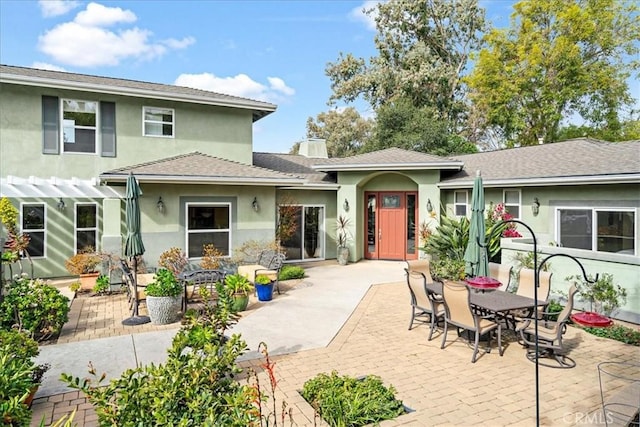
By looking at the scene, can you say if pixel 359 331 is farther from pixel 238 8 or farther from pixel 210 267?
pixel 238 8

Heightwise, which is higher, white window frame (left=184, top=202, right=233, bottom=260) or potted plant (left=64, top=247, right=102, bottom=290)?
white window frame (left=184, top=202, right=233, bottom=260)

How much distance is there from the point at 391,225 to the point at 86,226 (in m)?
12.3

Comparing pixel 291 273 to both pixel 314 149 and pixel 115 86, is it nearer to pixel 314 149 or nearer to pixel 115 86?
pixel 115 86

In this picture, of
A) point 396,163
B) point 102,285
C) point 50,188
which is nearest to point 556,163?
point 396,163

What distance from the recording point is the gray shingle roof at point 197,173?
12.0m

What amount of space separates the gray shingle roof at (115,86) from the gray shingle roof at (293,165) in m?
2.40

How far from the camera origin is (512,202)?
13.7 metres

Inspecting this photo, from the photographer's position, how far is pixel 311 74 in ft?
122

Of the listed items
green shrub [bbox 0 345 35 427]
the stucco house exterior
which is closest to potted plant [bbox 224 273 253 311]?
the stucco house exterior

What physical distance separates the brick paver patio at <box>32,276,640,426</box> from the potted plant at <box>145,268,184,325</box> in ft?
1.07

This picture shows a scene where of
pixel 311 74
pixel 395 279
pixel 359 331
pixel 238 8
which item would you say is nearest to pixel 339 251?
pixel 395 279

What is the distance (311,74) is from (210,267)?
28858mm

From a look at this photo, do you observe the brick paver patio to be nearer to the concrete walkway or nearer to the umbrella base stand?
the umbrella base stand

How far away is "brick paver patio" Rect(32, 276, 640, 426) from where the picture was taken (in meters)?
5.00
